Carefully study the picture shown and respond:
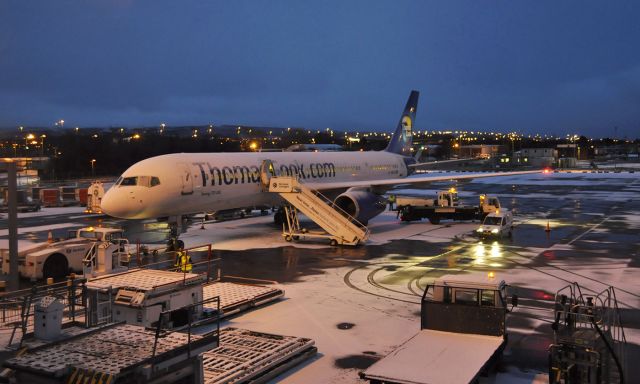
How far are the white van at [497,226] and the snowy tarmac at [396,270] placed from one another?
0.57 m

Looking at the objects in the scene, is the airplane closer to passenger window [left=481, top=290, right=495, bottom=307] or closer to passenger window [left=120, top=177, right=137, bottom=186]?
passenger window [left=120, top=177, right=137, bottom=186]

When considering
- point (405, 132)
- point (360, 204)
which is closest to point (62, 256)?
point (360, 204)

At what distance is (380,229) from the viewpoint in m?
32.2

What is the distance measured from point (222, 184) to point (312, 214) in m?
4.50

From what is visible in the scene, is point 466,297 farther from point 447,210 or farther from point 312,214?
point 447,210

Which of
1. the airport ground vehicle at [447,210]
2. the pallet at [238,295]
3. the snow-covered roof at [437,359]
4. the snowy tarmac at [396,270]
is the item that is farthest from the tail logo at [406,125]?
the snow-covered roof at [437,359]

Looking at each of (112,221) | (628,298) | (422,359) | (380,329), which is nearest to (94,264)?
(380,329)

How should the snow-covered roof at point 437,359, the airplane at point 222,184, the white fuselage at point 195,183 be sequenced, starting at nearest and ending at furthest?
1. the snow-covered roof at point 437,359
2. the white fuselage at point 195,183
3. the airplane at point 222,184

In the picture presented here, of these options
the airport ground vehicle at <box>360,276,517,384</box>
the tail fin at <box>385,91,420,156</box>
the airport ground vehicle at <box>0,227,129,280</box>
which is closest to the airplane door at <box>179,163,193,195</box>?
the airport ground vehicle at <box>0,227,129,280</box>

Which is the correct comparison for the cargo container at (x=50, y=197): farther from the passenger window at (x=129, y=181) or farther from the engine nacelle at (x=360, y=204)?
the engine nacelle at (x=360, y=204)

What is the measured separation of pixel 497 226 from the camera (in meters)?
28.3

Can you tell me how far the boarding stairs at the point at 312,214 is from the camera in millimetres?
26109

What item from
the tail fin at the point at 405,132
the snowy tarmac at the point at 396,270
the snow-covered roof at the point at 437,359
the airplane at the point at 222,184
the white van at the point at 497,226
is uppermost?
the tail fin at the point at 405,132

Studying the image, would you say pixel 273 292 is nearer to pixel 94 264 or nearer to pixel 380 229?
pixel 94 264
